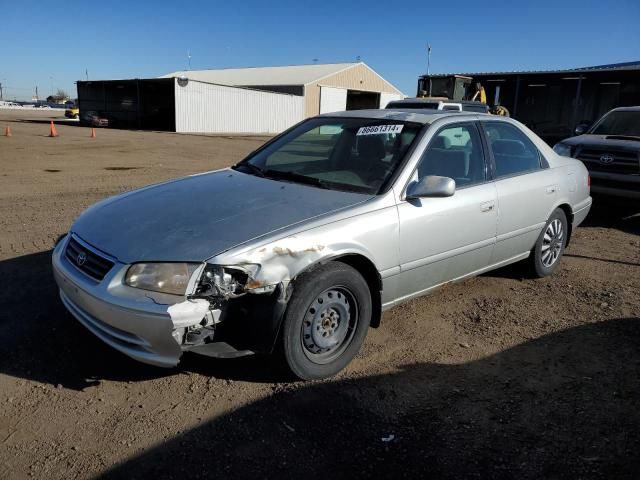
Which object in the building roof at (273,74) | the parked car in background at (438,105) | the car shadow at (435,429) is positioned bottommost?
the car shadow at (435,429)

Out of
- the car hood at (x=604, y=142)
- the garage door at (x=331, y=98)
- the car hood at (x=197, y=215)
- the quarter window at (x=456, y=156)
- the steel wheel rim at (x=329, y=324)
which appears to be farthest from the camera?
the garage door at (x=331, y=98)

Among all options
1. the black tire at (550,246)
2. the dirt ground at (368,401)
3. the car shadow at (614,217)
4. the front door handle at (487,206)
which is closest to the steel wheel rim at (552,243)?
the black tire at (550,246)

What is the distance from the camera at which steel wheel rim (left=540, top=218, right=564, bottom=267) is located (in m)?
5.08

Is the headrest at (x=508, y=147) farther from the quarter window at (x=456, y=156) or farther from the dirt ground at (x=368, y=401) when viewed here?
the dirt ground at (x=368, y=401)

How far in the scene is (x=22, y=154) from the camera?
15227 mm

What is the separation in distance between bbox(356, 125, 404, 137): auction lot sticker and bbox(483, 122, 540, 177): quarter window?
3.08 feet

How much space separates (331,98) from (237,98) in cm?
1150

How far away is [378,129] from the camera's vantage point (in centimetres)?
405

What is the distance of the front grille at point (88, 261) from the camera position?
9.69 ft

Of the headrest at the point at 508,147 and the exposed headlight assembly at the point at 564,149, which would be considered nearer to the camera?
the headrest at the point at 508,147

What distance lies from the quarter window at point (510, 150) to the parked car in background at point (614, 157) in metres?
3.48

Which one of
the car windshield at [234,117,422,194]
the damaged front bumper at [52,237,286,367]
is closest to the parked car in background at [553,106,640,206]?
the car windshield at [234,117,422,194]

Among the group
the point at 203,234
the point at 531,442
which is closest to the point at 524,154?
the point at 531,442

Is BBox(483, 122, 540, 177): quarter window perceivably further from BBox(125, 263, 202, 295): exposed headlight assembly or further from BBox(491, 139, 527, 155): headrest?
BBox(125, 263, 202, 295): exposed headlight assembly
